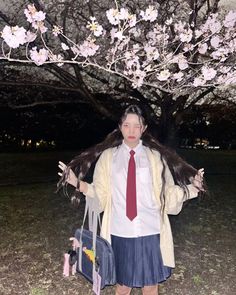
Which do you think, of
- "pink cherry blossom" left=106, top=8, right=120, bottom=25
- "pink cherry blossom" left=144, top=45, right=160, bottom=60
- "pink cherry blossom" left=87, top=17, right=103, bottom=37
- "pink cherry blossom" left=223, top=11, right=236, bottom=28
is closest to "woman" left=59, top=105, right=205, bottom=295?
"pink cherry blossom" left=87, top=17, right=103, bottom=37

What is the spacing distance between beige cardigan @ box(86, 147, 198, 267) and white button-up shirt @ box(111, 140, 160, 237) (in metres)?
0.04

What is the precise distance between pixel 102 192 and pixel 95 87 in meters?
7.19

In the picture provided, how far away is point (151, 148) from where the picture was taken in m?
3.16

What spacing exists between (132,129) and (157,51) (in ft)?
11.7

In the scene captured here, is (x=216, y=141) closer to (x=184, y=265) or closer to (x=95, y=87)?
(x=95, y=87)

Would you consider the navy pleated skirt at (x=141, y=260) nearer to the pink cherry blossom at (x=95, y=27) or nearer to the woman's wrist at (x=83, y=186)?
the woman's wrist at (x=83, y=186)

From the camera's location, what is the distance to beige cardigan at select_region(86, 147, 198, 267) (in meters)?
3.01

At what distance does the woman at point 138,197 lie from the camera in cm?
300

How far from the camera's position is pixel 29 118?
68.9ft

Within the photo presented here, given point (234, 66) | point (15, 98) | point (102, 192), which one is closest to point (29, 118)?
point (15, 98)

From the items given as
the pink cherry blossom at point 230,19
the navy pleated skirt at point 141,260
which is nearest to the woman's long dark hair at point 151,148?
the navy pleated skirt at point 141,260

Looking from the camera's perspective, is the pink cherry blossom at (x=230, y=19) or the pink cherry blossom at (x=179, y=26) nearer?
the pink cherry blossom at (x=230, y=19)

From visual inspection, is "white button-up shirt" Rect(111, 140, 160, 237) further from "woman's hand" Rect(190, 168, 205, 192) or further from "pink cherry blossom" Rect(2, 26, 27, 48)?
"pink cherry blossom" Rect(2, 26, 27, 48)

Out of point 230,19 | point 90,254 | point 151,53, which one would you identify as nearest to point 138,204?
point 90,254
